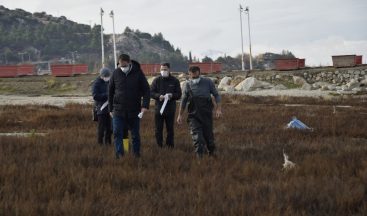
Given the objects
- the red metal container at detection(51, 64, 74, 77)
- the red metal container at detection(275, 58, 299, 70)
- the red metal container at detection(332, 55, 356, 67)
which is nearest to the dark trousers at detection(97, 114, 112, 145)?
the red metal container at detection(275, 58, 299, 70)

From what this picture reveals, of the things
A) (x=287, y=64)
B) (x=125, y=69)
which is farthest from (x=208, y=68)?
(x=125, y=69)

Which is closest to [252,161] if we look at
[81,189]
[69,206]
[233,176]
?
Answer: [233,176]

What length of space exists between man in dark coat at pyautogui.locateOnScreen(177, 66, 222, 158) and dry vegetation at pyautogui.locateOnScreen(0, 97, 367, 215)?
0.36 m

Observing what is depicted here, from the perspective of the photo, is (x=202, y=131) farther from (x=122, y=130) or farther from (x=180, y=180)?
(x=180, y=180)

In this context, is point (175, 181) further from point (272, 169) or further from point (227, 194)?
point (272, 169)

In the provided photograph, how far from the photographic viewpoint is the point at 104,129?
10.4m

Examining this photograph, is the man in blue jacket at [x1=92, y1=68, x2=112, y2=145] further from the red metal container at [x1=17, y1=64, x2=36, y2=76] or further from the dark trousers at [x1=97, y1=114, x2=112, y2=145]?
the red metal container at [x1=17, y1=64, x2=36, y2=76]

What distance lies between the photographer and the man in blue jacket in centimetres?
1012

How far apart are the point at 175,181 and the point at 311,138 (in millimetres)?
6382

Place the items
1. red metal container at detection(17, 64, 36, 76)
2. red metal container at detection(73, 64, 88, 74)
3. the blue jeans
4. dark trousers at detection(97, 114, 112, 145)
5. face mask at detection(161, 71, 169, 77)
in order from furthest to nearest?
1. red metal container at detection(17, 64, 36, 76)
2. red metal container at detection(73, 64, 88, 74)
3. dark trousers at detection(97, 114, 112, 145)
4. face mask at detection(161, 71, 169, 77)
5. the blue jeans

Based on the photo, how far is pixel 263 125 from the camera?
15195mm

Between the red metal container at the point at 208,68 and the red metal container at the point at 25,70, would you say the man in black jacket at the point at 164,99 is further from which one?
the red metal container at the point at 25,70

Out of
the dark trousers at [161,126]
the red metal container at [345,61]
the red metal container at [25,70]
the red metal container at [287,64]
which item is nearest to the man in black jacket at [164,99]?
the dark trousers at [161,126]

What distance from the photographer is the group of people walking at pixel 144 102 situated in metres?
8.52
